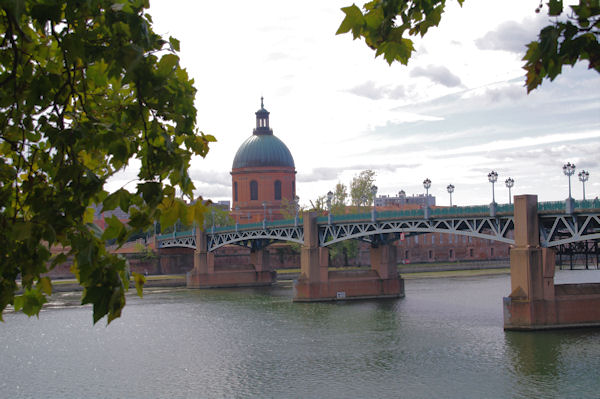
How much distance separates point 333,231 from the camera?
6009 centimetres

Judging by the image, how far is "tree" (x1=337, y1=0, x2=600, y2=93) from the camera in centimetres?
420

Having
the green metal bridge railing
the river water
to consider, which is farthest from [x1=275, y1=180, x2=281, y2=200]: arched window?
the river water

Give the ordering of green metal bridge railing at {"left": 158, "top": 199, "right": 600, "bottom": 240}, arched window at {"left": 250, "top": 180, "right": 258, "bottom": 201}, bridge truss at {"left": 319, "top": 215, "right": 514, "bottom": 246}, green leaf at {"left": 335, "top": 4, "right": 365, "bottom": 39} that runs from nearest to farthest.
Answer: green leaf at {"left": 335, "top": 4, "right": 365, "bottom": 39}, green metal bridge railing at {"left": 158, "top": 199, "right": 600, "bottom": 240}, bridge truss at {"left": 319, "top": 215, "right": 514, "bottom": 246}, arched window at {"left": 250, "top": 180, "right": 258, "bottom": 201}

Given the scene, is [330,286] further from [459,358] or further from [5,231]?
[5,231]

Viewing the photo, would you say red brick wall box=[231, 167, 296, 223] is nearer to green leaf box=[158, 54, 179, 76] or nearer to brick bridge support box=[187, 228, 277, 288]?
brick bridge support box=[187, 228, 277, 288]

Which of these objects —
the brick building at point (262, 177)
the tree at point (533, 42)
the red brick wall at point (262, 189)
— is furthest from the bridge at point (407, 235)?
the tree at point (533, 42)

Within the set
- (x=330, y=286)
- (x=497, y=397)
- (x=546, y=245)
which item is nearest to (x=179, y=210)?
(x=497, y=397)

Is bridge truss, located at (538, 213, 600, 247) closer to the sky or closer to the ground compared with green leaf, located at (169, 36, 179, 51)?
closer to the ground

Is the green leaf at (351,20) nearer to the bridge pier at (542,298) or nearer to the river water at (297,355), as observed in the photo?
the river water at (297,355)

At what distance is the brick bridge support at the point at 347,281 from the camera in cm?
5647

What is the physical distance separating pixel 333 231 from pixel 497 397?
36.5m

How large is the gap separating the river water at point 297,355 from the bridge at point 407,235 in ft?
6.78

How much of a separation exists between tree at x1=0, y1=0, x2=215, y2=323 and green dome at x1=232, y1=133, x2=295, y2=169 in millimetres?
97577

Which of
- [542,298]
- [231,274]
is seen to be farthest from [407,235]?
[231,274]
